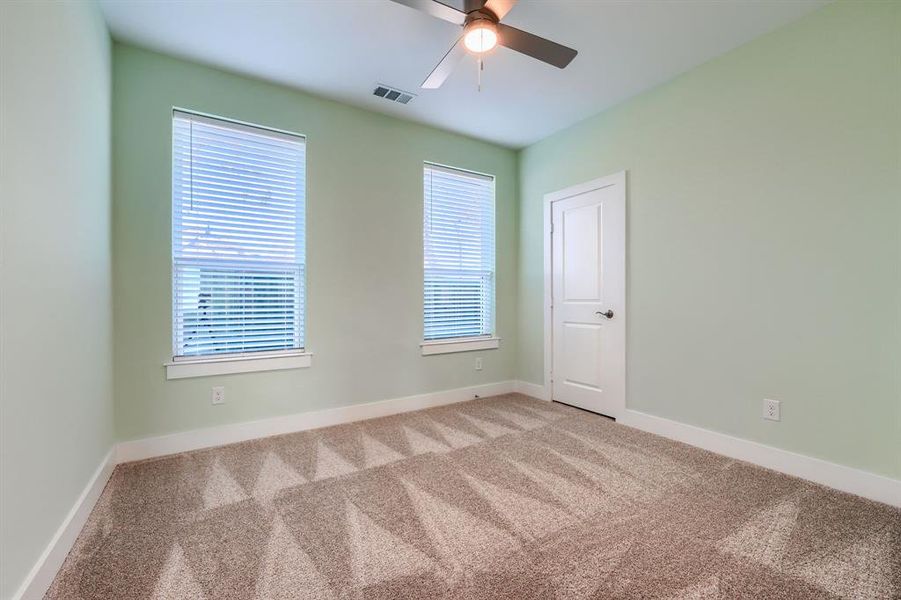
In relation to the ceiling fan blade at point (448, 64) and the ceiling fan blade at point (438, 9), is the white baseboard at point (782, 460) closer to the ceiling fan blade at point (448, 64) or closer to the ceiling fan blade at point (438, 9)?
the ceiling fan blade at point (448, 64)

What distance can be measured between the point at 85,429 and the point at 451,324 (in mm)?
2838

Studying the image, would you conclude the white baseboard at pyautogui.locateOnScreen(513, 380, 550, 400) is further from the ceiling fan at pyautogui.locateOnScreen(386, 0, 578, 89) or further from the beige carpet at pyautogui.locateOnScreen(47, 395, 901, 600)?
the ceiling fan at pyautogui.locateOnScreen(386, 0, 578, 89)

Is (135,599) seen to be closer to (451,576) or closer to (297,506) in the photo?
(297,506)

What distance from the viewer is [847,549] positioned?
165 cm

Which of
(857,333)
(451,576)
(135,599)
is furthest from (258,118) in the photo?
(857,333)

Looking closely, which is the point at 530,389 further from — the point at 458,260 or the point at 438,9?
the point at 438,9

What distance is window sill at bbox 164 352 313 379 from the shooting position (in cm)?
268

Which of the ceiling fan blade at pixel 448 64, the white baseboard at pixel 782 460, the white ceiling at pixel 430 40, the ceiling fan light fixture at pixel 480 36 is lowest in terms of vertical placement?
the white baseboard at pixel 782 460

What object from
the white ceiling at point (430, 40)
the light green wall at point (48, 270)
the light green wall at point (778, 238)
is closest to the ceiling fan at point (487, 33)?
the white ceiling at point (430, 40)

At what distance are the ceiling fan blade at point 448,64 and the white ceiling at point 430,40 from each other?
22 cm

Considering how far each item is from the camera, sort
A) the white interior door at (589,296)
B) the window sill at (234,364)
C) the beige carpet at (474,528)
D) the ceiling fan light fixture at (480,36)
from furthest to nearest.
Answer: the white interior door at (589,296), the window sill at (234,364), the ceiling fan light fixture at (480,36), the beige carpet at (474,528)

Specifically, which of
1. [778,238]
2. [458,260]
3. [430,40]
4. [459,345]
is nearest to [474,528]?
[459,345]

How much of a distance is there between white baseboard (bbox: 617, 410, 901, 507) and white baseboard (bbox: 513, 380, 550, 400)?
1.02 meters

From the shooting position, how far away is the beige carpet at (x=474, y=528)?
145 centimetres
